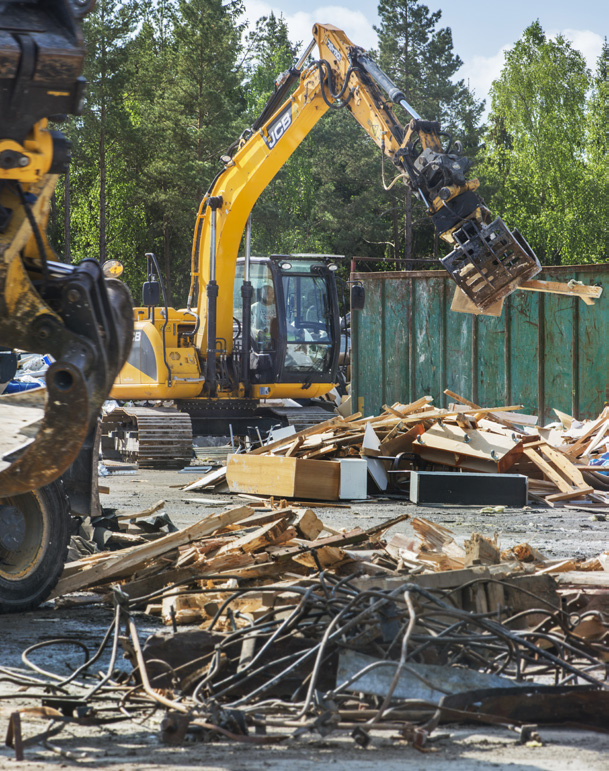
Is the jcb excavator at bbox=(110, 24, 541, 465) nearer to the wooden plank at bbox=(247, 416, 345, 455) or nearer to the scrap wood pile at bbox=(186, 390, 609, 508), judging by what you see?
the wooden plank at bbox=(247, 416, 345, 455)

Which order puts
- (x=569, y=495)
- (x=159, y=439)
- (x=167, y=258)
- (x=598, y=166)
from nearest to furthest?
(x=569, y=495), (x=159, y=439), (x=167, y=258), (x=598, y=166)

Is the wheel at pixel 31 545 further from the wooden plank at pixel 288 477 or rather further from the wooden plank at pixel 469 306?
the wooden plank at pixel 469 306

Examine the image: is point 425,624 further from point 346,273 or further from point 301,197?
point 301,197

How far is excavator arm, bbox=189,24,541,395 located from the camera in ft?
36.8

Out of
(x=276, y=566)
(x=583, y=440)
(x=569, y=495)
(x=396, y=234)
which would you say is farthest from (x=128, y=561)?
(x=396, y=234)

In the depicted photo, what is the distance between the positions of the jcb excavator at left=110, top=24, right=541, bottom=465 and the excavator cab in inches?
0.6

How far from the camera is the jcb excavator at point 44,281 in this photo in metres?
3.67

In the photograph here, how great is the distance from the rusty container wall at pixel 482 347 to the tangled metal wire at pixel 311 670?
10182 millimetres

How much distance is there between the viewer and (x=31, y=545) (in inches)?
237

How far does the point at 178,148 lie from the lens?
4484 cm

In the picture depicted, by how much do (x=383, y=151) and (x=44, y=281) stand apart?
9918 mm

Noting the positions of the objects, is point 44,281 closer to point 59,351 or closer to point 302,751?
point 59,351

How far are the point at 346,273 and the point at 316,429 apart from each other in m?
43.7

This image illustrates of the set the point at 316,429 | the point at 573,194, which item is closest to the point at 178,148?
→ the point at 573,194
